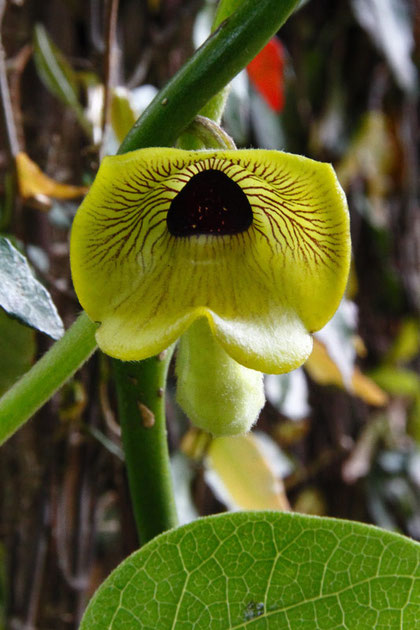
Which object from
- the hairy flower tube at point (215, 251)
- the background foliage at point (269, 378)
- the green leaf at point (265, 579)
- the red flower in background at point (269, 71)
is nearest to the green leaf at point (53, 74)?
the background foliage at point (269, 378)

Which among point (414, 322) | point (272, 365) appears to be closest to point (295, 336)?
point (272, 365)

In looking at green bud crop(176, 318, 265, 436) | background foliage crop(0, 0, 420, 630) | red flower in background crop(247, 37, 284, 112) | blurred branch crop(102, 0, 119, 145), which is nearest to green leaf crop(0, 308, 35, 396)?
background foliage crop(0, 0, 420, 630)

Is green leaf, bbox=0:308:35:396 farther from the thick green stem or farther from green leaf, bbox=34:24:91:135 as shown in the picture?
green leaf, bbox=34:24:91:135

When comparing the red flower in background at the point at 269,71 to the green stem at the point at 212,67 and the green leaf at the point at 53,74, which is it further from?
the green stem at the point at 212,67

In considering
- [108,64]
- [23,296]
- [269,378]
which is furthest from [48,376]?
[269,378]

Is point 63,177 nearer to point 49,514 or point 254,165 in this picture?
point 49,514
